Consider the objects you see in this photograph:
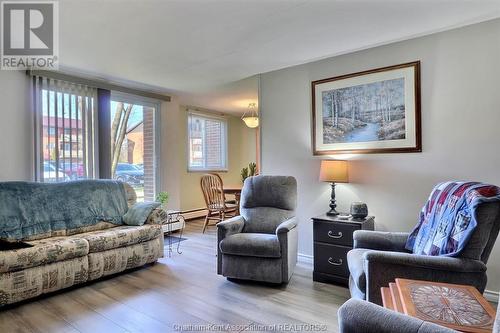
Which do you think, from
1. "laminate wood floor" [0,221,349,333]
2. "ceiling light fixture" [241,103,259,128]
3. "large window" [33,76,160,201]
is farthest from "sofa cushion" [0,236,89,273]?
"ceiling light fixture" [241,103,259,128]

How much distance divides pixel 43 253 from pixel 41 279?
0.22 metres

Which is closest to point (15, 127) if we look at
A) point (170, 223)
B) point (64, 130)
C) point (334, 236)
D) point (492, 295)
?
point (64, 130)

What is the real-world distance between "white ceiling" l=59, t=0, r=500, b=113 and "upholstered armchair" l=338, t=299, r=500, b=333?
2.10 metres

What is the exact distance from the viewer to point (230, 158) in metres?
7.04

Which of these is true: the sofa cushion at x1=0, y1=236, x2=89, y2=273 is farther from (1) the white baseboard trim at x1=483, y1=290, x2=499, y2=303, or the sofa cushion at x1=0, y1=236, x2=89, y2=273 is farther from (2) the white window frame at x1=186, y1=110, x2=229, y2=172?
(1) the white baseboard trim at x1=483, y1=290, x2=499, y2=303

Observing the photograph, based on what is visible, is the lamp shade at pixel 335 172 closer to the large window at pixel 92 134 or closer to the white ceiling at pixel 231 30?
the white ceiling at pixel 231 30

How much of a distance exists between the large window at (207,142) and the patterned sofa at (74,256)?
8.96ft

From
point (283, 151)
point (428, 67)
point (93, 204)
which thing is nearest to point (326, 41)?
point (428, 67)

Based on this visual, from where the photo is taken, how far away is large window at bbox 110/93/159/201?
4.51 metres

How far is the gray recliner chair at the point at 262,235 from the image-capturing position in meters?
2.74

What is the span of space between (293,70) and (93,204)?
2.88 meters

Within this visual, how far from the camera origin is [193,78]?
420cm

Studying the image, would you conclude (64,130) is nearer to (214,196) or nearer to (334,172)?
(214,196)

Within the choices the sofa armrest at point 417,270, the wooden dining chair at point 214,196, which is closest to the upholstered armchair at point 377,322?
the sofa armrest at point 417,270
